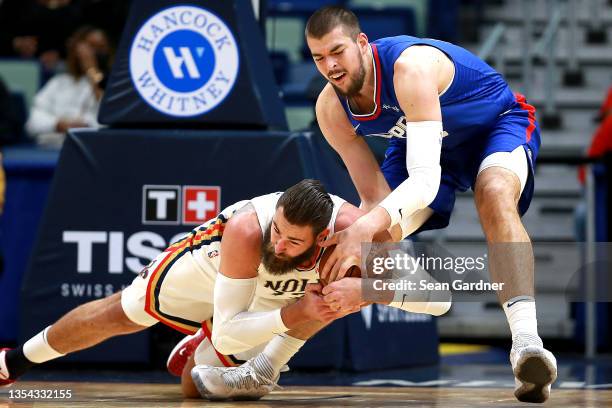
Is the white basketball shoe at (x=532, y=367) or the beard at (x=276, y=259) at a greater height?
the beard at (x=276, y=259)

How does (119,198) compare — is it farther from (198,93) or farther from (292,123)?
(292,123)

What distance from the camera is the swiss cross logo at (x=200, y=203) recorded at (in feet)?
21.1

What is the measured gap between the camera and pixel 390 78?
4.74m

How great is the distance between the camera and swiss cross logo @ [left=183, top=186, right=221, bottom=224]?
642 cm

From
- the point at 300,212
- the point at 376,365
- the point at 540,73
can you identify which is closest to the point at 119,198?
the point at 376,365

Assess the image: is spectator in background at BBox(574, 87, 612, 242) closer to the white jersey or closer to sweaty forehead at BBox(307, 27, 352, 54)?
the white jersey

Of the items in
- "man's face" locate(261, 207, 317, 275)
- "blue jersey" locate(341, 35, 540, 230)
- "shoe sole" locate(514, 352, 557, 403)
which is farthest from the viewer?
"blue jersey" locate(341, 35, 540, 230)

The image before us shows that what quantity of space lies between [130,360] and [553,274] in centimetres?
330

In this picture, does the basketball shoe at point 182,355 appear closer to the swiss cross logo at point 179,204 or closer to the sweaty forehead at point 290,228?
the swiss cross logo at point 179,204

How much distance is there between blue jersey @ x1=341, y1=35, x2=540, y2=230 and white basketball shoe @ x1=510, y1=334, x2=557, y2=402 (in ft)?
2.85

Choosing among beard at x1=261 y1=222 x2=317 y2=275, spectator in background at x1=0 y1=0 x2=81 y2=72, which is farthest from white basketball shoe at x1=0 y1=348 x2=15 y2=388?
spectator in background at x1=0 y1=0 x2=81 y2=72

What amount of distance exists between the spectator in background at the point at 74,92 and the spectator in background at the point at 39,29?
1385 millimetres

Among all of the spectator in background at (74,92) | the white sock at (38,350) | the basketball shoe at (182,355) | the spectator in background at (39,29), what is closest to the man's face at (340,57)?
the basketball shoe at (182,355)

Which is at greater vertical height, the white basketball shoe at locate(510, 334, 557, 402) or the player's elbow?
the player's elbow
